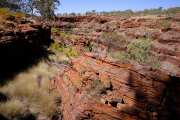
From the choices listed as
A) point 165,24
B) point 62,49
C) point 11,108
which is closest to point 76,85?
point 11,108

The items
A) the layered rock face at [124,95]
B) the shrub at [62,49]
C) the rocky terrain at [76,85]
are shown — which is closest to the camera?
the layered rock face at [124,95]

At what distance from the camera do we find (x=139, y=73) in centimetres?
927

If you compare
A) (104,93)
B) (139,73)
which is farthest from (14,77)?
(139,73)

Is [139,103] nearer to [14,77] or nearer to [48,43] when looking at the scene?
[14,77]

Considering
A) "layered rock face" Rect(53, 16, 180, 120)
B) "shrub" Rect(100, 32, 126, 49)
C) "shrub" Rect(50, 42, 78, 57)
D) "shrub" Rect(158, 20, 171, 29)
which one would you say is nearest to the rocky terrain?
"layered rock face" Rect(53, 16, 180, 120)

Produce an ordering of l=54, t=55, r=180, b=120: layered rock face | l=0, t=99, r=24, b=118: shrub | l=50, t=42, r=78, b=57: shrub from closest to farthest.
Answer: l=54, t=55, r=180, b=120: layered rock face, l=0, t=99, r=24, b=118: shrub, l=50, t=42, r=78, b=57: shrub

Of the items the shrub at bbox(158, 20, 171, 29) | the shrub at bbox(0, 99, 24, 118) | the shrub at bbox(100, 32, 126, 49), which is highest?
the shrub at bbox(158, 20, 171, 29)

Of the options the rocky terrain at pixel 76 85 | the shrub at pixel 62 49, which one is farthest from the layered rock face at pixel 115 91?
the shrub at pixel 62 49

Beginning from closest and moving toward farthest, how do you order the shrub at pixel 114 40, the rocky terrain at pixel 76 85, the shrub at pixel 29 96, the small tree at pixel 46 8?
the rocky terrain at pixel 76 85
the shrub at pixel 29 96
the shrub at pixel 114 40
the small tree at pixel 46 8

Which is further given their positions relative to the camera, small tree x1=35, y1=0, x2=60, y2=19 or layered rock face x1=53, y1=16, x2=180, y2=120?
small tree x1=35, y1=0, x2=60, y2=19

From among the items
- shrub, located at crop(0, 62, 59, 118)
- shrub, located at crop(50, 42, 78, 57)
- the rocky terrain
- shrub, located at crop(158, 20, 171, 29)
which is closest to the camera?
the rocky terrain

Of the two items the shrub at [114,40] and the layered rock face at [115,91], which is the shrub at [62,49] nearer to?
the layered rock face at [115,91]

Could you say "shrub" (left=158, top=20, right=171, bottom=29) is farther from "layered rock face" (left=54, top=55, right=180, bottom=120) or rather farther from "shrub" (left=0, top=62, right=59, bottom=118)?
"layered rock face" (left=54, top=55, right=180, bottom=120)

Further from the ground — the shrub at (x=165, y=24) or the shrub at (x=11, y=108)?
the shrub at (x=165, y=24)
